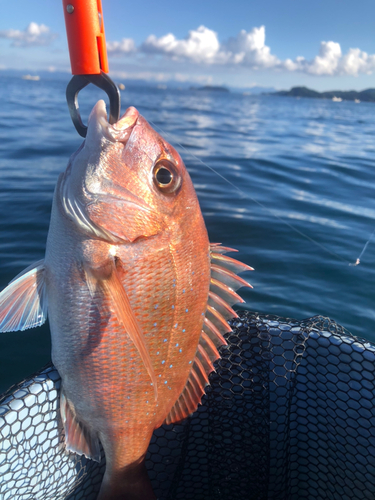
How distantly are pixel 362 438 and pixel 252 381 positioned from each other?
758 millimetres

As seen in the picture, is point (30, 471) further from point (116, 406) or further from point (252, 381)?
point (252, 381)

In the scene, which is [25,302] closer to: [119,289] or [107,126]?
[119,289]

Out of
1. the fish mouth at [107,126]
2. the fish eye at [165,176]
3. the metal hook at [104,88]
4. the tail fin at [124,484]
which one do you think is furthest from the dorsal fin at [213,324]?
the metal hook at [104,88]

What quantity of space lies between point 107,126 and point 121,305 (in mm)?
850

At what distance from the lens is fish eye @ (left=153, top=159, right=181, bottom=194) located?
5.87 ft

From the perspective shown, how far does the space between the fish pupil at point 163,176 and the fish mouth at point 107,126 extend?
224 millimetres

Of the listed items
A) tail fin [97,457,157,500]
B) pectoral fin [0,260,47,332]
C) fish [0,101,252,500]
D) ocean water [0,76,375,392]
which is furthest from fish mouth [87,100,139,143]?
ocean water [0,76,375,392]

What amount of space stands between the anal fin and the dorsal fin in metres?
0.51

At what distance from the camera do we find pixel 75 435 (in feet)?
6.33

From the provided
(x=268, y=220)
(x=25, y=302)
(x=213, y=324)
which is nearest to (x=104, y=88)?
(x=25, y=302)

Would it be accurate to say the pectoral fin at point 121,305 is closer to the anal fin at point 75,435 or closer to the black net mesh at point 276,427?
the anal fin at point 75,435

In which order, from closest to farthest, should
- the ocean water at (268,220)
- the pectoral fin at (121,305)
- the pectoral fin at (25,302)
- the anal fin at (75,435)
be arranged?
the pectoral fin at (121,305) < the pectoral fin at (25,302) < the anal fin at (75,435) < the ocean water at (268,220)

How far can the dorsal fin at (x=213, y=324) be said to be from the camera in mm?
2080

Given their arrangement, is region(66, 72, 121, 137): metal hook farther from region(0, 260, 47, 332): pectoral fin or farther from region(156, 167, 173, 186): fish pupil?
region(0, 260, 47, 332): pectoral fin
